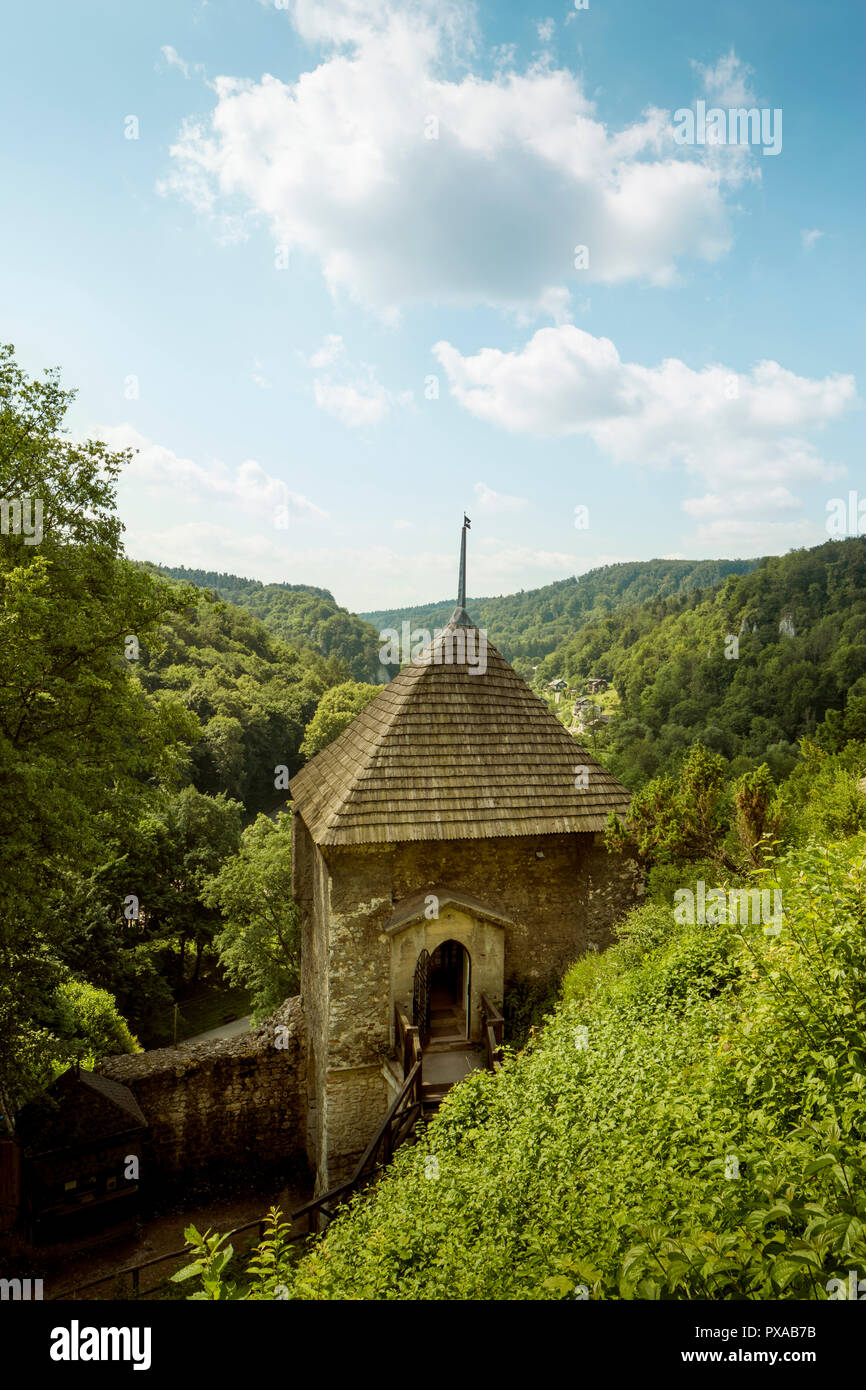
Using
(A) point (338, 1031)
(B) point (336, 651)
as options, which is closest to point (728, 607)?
(B) point (336, 651)

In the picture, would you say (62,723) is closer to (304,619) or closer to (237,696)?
(237,696)

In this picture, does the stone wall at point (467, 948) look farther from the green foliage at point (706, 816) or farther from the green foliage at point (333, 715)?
the green foliage at point (333, 715)

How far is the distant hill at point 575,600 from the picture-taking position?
416 ft

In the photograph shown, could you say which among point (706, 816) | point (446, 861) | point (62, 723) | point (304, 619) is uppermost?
point (304, 619)

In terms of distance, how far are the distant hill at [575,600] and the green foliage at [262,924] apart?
95.8m

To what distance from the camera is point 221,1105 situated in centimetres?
1215

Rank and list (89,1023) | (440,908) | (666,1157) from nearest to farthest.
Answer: (666,1157) < (440,908) < (89,1023)

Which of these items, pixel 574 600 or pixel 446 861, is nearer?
pixel 446 861

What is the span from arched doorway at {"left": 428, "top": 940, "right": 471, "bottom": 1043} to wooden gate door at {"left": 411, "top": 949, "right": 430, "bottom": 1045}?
0.91 feet

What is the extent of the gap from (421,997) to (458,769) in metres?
3.45

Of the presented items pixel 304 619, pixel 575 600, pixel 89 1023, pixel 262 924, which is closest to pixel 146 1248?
pixel 89 1023

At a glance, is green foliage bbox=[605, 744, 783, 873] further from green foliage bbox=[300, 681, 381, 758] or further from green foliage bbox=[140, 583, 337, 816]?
green foliage bbox=[300, 681, 381, 758]

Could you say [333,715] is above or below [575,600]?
below

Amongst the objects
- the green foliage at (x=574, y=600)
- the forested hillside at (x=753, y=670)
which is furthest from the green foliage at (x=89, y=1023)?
the green foliage at (x=574, y=600)
